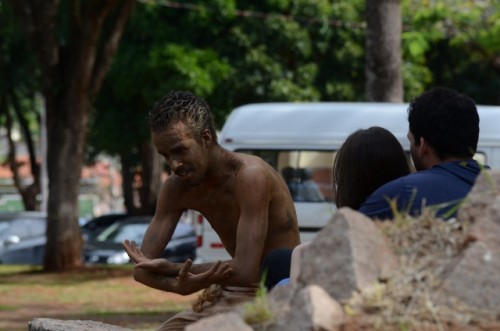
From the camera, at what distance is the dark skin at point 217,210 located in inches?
203

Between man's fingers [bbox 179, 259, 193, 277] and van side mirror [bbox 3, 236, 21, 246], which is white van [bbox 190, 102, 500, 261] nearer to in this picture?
man's fingers [bbox 179, 259, 193, 277]

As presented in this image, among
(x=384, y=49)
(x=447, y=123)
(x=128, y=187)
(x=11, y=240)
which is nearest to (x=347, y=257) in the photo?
(x=447, y=123)

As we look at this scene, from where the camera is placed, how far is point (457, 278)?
9.96 ft

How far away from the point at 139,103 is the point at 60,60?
11.3 m

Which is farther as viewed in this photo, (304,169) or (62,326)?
(304,169)

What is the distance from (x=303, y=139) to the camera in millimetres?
14766

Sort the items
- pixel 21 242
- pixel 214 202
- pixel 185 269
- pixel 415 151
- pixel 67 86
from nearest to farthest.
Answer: pixel 415 151
pixel 185 269
pixel 214 202
pixel 67 86
pixel 21 242

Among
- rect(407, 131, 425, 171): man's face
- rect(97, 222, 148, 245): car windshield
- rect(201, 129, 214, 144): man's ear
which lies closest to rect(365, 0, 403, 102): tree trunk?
rect(97, 222, 148, 245): car windshield

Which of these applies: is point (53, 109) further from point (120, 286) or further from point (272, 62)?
point (272, 62)

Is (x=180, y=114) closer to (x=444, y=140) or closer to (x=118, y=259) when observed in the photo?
(x=444, y=140)

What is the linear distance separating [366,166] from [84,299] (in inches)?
469

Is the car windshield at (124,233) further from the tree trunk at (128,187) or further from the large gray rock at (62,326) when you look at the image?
the large gray rock at (62,326)

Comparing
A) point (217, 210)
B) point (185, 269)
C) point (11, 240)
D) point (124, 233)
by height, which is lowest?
point (124, 233)

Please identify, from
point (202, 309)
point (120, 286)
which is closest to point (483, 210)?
point (202, 309)
